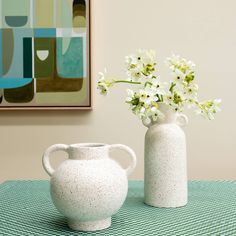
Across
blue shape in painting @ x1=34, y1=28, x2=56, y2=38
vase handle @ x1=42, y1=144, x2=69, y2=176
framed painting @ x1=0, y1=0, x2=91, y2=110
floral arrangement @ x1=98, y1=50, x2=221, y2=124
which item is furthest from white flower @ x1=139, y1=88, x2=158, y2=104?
blue shape in painting @ x1=34, y1=28, x2=56, y2=38

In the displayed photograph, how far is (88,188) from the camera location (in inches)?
35.1

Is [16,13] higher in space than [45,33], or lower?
higher

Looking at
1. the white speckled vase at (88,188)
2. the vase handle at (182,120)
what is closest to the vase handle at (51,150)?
the white speckled vase at (88,188)

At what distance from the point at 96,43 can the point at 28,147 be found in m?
0.64

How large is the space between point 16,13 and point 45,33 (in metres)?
0.18

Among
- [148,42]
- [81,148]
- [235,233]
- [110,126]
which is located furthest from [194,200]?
[148,42]

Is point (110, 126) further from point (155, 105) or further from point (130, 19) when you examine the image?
point (155, 105)

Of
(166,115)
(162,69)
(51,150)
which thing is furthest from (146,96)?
(162,69)

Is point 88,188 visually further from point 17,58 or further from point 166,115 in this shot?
point 17,58

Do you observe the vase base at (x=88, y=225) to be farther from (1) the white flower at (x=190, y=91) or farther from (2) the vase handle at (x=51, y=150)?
(1) the white flower at (x=190, y=91)

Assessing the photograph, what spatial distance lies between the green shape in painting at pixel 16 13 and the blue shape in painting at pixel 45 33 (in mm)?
57

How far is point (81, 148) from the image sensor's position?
36.9 inches

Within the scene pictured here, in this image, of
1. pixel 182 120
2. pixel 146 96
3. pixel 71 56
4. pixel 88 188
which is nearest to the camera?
pixel 88 188

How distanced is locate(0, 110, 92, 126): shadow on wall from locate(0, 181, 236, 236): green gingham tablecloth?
29.5 inches
